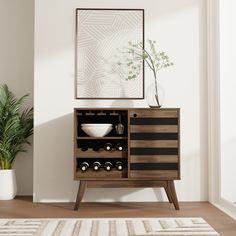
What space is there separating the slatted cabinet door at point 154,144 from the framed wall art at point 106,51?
1.64 ft

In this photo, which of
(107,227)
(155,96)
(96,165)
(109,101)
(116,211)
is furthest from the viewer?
(109,101)

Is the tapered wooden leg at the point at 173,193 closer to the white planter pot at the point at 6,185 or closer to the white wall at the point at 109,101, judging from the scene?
the white wall at the point at 109,101

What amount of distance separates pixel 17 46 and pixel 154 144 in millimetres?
1913

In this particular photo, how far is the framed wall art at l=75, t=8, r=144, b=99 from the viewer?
4.04 metres

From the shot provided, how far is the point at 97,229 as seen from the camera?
9.14 feet

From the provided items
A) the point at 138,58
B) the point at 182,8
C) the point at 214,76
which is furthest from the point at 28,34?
the point at 214,76

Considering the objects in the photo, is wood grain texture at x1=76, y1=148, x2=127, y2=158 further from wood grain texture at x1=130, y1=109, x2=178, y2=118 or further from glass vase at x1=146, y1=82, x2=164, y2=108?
glass vase at x1=146, y1=82, x2=164, y2=108

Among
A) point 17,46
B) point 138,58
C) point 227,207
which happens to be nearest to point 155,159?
point 227,207

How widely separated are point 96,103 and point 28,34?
1.15 m

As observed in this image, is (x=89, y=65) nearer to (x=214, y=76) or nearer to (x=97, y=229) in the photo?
(x=214, y=76)

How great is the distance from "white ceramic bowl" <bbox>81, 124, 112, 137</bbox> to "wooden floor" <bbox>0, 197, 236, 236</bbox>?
653 millimetres

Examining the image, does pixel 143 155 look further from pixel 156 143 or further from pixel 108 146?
pixel 108 146

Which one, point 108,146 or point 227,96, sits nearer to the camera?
point 108,146

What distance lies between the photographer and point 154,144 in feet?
11.8
